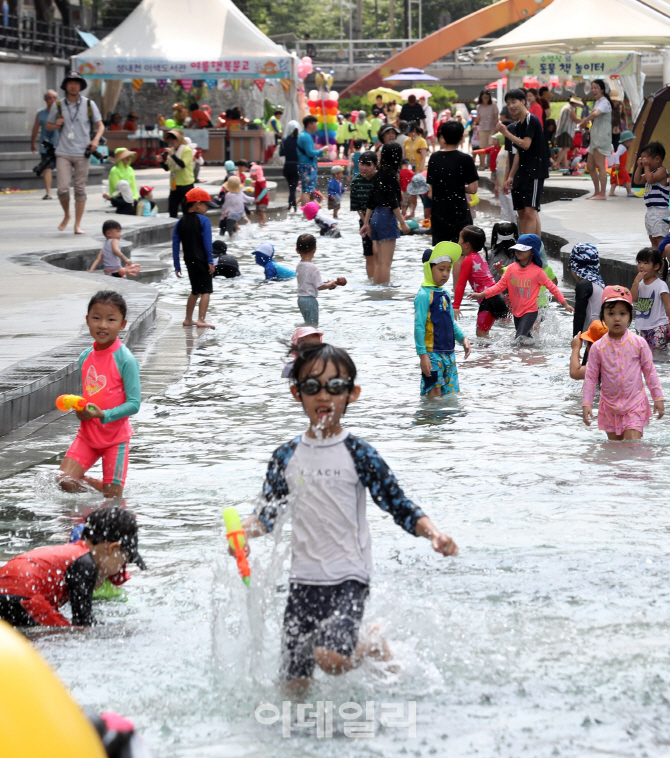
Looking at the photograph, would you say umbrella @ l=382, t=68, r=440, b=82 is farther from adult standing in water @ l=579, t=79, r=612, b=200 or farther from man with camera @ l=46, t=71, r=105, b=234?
man with camera @ l=46, t=71, r=105, b=234

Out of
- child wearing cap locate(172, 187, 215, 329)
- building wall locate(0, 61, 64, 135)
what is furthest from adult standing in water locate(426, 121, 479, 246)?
building wall locate(0, 61, 64, 135)

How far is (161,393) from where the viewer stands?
8.66 meters

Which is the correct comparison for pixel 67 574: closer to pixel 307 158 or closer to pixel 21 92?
pixel 307 158

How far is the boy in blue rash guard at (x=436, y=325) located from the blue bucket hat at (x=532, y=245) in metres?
1.76

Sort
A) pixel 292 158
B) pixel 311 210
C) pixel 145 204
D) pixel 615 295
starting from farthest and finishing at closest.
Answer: pixel 292 158 → pixel 145 204 → pixel 311 210 → pixel 615 295

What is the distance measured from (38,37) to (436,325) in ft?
98.6

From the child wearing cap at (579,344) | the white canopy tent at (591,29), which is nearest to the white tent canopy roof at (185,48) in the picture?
the white canopy tent at (591,29)

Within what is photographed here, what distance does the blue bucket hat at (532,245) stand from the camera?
10.0 m

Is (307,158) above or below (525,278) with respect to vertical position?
above

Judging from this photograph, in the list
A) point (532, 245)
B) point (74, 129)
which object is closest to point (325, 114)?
point (74, 129)

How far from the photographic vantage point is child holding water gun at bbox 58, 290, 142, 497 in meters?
5.79

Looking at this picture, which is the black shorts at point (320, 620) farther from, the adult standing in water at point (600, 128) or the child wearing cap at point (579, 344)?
the adult standing in water at point (600, 128)

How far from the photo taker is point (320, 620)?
3.58 meters

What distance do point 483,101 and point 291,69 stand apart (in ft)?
14.4
